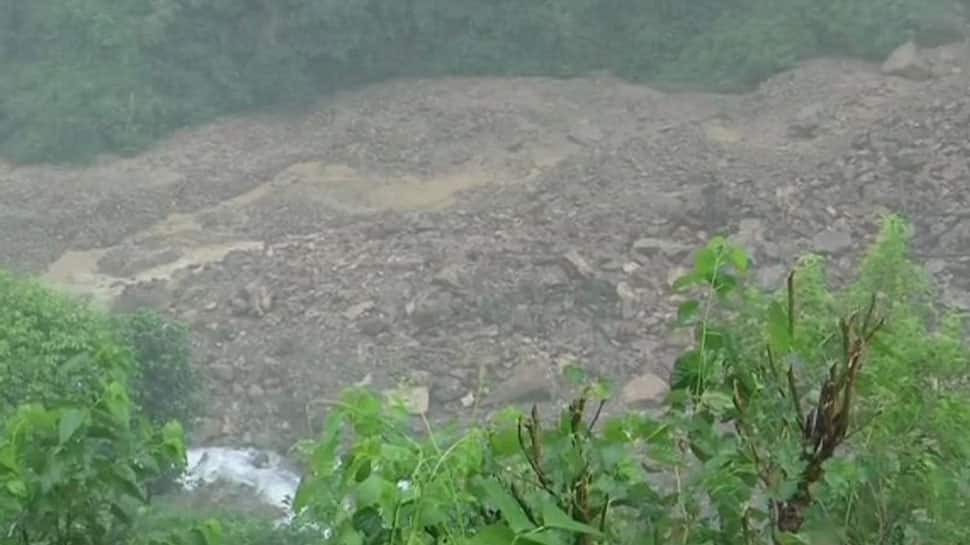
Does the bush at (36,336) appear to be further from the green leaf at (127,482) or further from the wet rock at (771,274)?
the green leaf at (127,482)

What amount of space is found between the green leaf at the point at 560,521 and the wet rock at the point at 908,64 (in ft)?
45.2

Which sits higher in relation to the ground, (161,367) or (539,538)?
(539,538)

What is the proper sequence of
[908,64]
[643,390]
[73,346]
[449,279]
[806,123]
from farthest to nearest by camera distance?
[908,64] → [806,123] → [449,279] → [643,390] → [73,346]

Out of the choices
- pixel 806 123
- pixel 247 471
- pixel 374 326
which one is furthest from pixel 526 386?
pixel 806 123

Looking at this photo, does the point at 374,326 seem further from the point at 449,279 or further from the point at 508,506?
the point at 508,506

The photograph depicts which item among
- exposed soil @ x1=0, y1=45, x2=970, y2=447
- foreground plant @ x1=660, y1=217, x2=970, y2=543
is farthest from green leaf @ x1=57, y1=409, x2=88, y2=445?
exposed soil @ x1=0, y1=45, x2=970, y2=447

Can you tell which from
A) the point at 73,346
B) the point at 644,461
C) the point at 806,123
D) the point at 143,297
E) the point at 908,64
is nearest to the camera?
the point at 644,461

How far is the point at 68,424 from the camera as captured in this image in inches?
68.3

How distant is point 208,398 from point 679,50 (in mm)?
7348

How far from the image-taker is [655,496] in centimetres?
169

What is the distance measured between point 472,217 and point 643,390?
3207mm

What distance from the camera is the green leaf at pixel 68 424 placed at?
173 centimetres

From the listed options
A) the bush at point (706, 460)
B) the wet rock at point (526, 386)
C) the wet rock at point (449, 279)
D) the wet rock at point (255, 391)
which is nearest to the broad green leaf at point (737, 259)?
the bush at point (706, 460)

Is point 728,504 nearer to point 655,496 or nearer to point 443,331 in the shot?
point 655,496
